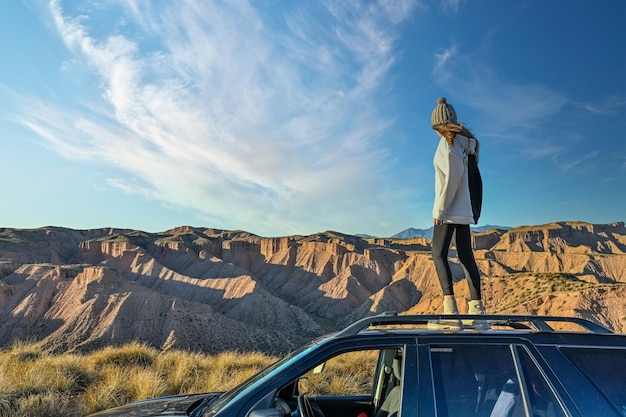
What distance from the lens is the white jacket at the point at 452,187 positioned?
3.97 metres

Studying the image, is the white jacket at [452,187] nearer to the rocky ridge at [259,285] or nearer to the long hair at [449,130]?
the long hair at [449,130]

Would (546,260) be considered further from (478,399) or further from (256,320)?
(478,399)

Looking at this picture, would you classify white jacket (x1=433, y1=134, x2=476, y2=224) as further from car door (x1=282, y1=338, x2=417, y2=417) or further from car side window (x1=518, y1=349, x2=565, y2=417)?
car side window (x1=518, y1=349, x2=565, y2=417)

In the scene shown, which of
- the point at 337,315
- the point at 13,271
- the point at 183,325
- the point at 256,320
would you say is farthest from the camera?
the point at 337,315

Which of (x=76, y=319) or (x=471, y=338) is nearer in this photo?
(x=471, y=338)

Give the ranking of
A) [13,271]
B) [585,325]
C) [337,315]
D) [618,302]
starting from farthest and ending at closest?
1. [337,315]
2. [13,271]
3. [618,302]
4. [585,325]

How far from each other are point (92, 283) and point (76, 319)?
4603mm

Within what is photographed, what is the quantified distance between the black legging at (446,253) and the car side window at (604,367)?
5.84ft

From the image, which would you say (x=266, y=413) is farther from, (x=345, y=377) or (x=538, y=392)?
(x=345, y=377)

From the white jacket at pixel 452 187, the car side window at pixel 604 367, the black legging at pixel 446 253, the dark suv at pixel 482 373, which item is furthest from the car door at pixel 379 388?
the white jacket at pixel 452 187

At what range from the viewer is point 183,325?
34.8 meters

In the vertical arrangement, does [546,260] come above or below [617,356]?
above

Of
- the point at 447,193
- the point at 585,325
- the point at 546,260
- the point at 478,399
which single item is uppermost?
the point at 546,260

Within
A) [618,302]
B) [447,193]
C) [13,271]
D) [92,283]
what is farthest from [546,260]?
[13,271]
